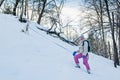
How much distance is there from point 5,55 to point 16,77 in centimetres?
244

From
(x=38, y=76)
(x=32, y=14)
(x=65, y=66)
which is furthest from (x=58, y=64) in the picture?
(x=32, y=14)

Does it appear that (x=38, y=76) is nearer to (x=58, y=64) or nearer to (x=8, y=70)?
(x=8, y=70)

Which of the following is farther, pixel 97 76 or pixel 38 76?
pixel 97 76

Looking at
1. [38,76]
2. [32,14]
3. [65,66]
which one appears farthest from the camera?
[32,14]

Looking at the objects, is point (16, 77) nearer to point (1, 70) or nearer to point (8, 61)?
point (1, 70)

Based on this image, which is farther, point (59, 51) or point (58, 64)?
point (59, 51)

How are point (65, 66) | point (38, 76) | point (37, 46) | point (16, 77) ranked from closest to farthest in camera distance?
point (16, 77), point (38, 76), point (65, 66), point (37, 46)

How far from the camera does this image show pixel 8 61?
11.2 meters

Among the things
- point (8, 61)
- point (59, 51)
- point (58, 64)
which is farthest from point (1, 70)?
point (59, 51)

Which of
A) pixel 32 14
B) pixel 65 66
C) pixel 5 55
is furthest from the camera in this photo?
pixel 32 14

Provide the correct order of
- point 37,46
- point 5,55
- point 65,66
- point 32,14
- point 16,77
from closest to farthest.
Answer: point 16,77 < point 5,55 < point 65,66 < point 37,46 < point 32,14

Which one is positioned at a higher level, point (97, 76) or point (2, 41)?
point (2, 41)

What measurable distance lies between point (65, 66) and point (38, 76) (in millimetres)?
2911

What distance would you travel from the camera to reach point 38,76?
10617mm
